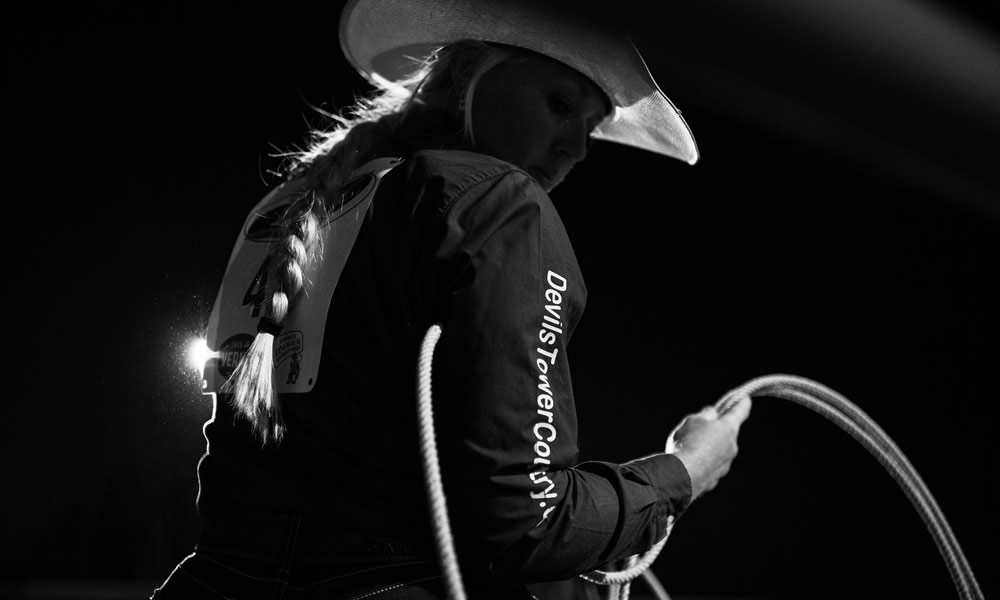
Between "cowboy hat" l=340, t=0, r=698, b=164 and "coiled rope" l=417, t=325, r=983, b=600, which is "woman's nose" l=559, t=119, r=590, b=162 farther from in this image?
"coiled rope" l=417, t=325, r=983, b=600

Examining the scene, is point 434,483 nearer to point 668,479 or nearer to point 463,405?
point 463,405

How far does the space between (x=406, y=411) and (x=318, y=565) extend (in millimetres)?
138

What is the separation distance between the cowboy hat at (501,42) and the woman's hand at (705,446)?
402 mm

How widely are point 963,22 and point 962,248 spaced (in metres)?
2.56

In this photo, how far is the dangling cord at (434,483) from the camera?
655 millimetres

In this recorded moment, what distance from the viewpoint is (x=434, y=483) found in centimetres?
66

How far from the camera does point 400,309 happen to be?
2.49 ft

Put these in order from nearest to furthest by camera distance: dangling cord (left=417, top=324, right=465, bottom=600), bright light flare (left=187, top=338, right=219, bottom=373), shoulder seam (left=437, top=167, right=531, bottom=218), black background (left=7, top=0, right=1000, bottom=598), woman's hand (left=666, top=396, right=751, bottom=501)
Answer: black background (left=7, top=0, right=1000, bottom=598)
dangling cord (left=417, top=324, right=465, bottom=600)
shoulder seam (left=437, top=167, right=531, bottom=218)
woman's hand (left=666, top=396, right=751, bottom=501)
bright light flare (left=187, top=338, right=219, bottom=373)

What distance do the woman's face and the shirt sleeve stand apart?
0.73ft

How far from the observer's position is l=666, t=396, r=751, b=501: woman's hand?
90cm

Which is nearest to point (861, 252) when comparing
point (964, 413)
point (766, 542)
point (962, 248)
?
point (962, 248)

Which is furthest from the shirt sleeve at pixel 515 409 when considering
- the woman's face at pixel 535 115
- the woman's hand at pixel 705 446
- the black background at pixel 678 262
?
the black background at pixel 678 262

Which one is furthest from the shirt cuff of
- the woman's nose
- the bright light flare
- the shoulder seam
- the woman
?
the bright light flare

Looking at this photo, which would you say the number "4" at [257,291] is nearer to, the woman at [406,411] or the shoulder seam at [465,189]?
the woman at [406,411]
